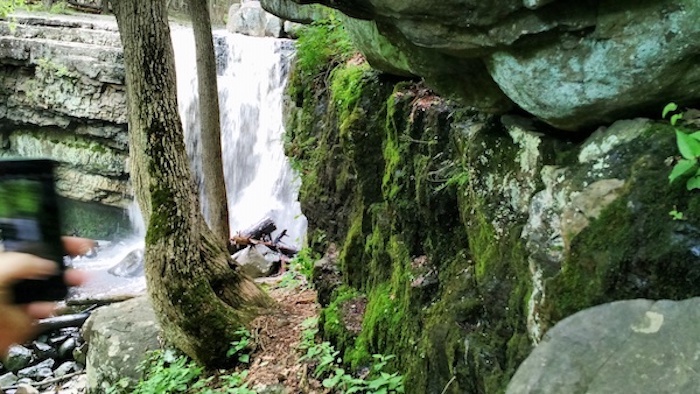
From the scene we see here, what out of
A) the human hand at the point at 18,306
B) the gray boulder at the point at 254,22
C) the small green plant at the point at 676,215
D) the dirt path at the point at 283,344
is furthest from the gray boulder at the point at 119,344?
the gray boulder at the point at 254,22

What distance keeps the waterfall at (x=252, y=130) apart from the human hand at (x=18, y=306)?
1085cm

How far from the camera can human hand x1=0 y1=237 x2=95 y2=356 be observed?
44.1 inches

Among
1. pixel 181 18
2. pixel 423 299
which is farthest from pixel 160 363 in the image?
pixel 181 18

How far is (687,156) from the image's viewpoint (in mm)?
2191

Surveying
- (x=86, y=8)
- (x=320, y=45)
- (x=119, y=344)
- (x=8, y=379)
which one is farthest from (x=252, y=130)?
(x=86, y=8)

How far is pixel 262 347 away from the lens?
20.2ft

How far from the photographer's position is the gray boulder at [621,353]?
6.67 feet

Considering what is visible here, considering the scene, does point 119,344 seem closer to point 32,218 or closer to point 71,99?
point 32,218

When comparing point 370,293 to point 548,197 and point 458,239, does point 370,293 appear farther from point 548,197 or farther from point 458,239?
point 548,197

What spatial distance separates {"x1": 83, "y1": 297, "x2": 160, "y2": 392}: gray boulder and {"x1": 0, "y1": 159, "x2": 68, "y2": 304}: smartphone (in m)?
5.80

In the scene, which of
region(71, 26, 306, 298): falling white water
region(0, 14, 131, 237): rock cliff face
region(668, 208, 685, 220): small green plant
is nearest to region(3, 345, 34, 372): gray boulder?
region(71, 26, 306, 298): falling white water

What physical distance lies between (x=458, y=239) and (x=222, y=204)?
19.8ft

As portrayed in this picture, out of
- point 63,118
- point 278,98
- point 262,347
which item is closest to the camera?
point 262,347

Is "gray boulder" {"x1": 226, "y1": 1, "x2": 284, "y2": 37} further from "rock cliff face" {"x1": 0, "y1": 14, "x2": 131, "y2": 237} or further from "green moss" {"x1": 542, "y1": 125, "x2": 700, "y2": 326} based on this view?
"green moss" {"x1": 542, "y1": 125, "x2": 700, "y2": 326}
